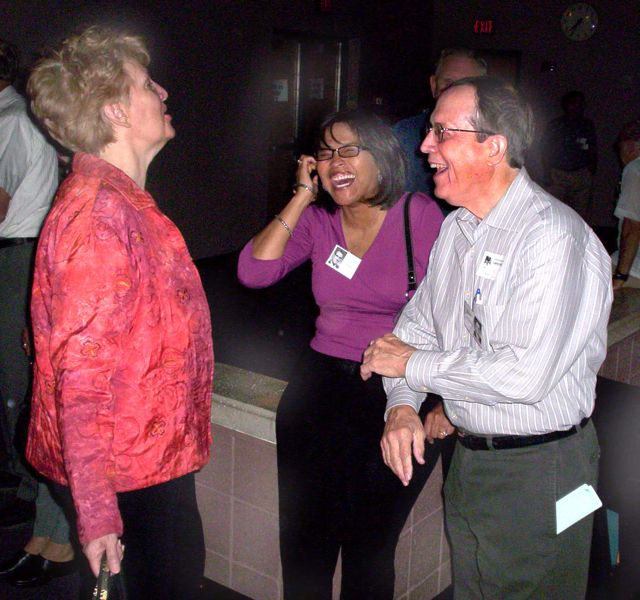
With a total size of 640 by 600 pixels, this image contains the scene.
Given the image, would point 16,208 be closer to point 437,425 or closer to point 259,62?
point 437,425

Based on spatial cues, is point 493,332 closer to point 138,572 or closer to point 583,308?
point 583,308

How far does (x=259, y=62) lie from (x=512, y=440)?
6.82m

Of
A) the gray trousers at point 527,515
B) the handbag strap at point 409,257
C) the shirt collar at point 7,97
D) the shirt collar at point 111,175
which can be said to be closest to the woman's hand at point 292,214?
the handbag strap at point 409,257

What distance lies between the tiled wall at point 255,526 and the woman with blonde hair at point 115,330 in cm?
57

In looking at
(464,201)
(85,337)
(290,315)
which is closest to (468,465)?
(464,201)

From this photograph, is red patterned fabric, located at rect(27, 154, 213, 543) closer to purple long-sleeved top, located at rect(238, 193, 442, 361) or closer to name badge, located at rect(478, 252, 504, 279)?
purple long-sleeved top, located at rect(238, 193, 442, 361)

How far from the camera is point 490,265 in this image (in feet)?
4.87

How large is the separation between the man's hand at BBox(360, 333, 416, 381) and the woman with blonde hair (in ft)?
1.15

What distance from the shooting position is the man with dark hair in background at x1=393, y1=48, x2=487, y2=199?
2529 millimetres

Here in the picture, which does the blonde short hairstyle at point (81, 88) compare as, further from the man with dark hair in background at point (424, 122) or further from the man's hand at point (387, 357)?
the man with dark hair in background at point (424, 122)

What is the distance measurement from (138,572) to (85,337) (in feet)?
1.94

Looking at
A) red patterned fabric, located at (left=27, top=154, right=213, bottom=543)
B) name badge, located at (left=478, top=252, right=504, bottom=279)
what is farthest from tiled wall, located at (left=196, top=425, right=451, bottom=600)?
name badge, located at (left=478, top=252, right=504, bottom=279)

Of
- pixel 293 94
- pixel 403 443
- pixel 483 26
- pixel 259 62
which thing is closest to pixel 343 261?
pixel 403 443

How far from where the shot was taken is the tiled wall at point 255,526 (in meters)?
2.22
